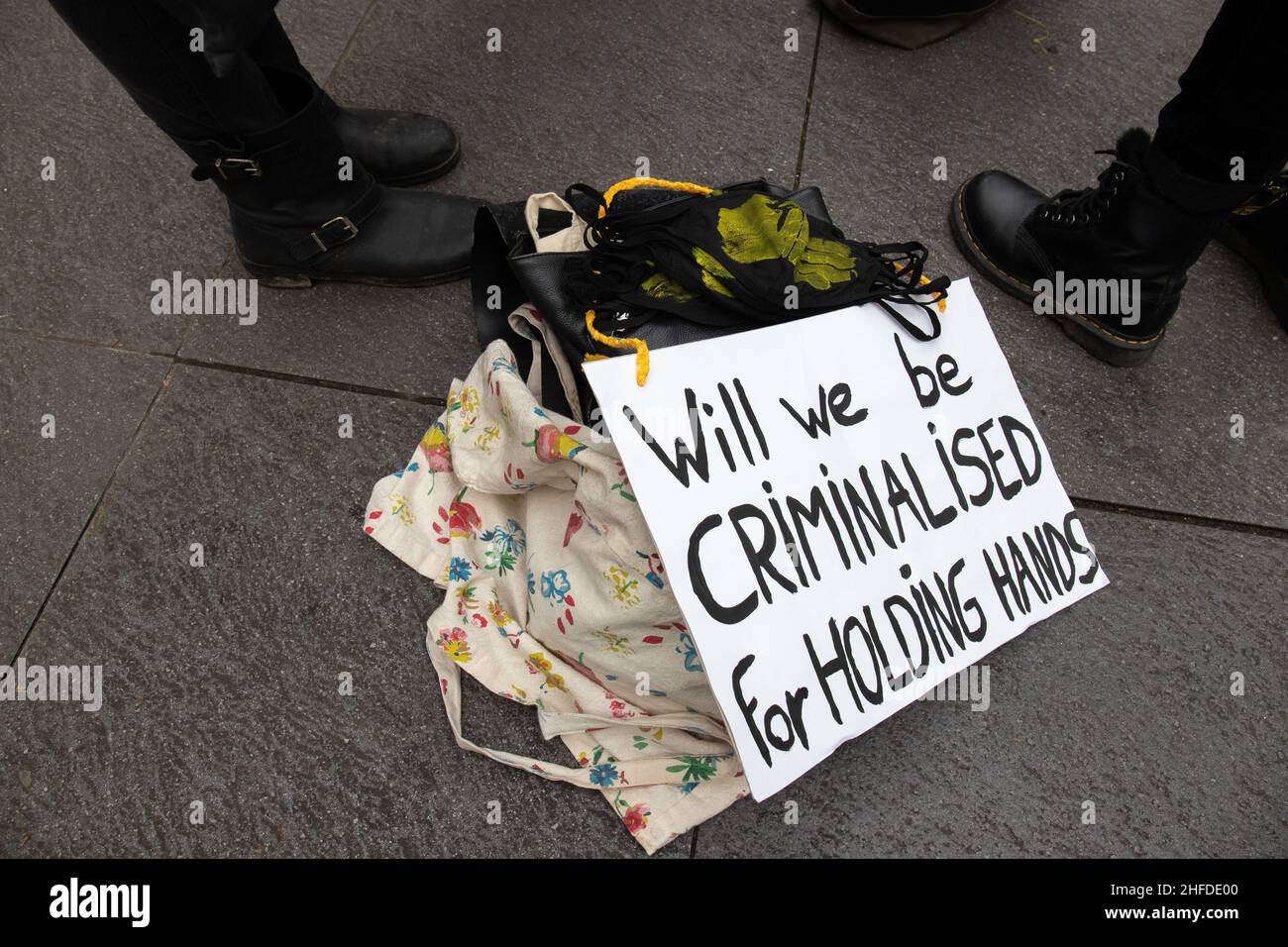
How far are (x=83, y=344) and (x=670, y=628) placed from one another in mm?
1308

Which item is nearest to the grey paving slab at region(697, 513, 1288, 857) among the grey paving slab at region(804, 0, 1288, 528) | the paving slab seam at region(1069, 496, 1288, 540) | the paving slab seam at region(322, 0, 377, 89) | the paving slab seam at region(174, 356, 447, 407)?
the paving slab seam at region(1069, 496, 1288, 540)

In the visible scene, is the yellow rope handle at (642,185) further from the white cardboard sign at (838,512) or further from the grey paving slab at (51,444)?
the grey paving slab at (51,444)

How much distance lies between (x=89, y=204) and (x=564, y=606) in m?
1.45

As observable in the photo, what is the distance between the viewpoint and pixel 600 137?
1.80 meters

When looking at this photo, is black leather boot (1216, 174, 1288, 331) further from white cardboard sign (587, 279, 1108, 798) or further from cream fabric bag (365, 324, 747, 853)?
cream fabric bag (365, 324, 747, 853)

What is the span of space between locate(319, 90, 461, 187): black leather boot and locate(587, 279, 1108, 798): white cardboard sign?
98cm

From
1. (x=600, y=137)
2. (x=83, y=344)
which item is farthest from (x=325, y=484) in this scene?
(x=600, y=137)

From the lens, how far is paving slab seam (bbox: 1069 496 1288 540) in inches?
57.0

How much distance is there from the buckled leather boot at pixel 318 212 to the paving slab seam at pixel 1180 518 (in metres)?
1.32

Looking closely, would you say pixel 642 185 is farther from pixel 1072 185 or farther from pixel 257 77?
pixel 1072 185

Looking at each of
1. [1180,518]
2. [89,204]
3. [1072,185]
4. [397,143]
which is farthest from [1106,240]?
[89,204]

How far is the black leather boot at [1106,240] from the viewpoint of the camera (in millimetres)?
1374

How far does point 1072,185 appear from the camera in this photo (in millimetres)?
1803
